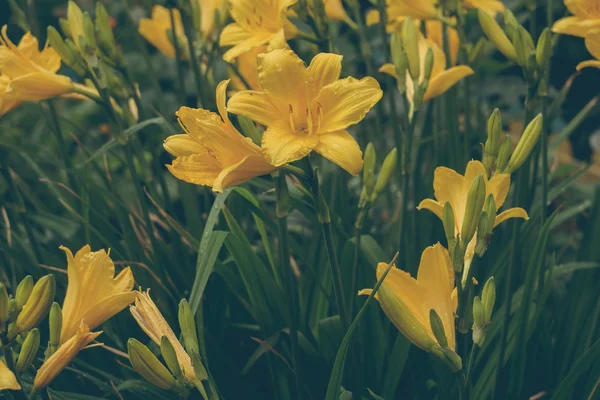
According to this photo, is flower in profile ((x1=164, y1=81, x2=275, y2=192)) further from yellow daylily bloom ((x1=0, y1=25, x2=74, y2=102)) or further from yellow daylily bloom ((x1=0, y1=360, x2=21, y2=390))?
yellow daylily bloom ((x1=0, y1=25, x2=74, y2=102))

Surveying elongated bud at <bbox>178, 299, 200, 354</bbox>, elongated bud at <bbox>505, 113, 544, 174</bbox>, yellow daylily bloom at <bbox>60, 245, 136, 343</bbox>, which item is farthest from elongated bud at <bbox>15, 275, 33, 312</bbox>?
elongated bud at <bbox>505, 113, 544, 174</bbox>

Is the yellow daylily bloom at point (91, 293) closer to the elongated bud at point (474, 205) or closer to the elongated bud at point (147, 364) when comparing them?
the elongated bud at point (147, 364)

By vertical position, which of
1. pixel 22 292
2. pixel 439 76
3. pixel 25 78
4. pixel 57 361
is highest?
pixel 25 78

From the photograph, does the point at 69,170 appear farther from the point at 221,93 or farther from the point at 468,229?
the point at 468,229

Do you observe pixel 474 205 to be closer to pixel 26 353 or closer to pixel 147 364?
pixel 147 364

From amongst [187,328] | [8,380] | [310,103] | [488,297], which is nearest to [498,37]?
[310,103]

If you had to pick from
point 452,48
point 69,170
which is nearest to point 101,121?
point 69,170
